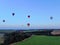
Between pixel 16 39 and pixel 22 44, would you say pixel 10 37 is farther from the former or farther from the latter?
pixel 22 44

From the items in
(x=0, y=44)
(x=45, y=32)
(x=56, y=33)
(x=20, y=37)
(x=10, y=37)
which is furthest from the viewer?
(x=45, y=32)

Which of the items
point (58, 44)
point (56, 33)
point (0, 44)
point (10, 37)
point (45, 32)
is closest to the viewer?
point (58, 44)

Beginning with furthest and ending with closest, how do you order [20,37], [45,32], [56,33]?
[45,32] < [56,33] < [20,37]

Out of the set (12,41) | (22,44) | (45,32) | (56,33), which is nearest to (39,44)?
(22,44)

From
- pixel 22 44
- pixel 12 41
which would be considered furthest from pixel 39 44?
pixel 12 41

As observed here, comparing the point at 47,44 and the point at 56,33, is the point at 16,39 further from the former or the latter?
the point at 56,33

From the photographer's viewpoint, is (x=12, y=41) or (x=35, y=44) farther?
(x=12, y=41)

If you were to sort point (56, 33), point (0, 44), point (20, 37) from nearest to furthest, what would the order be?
point (0, 44), point (20, 37), point (56, 33)

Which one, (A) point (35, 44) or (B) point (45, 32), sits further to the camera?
(B) point (45, 32)

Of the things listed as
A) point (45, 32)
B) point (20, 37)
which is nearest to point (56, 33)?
point (45, 32)
